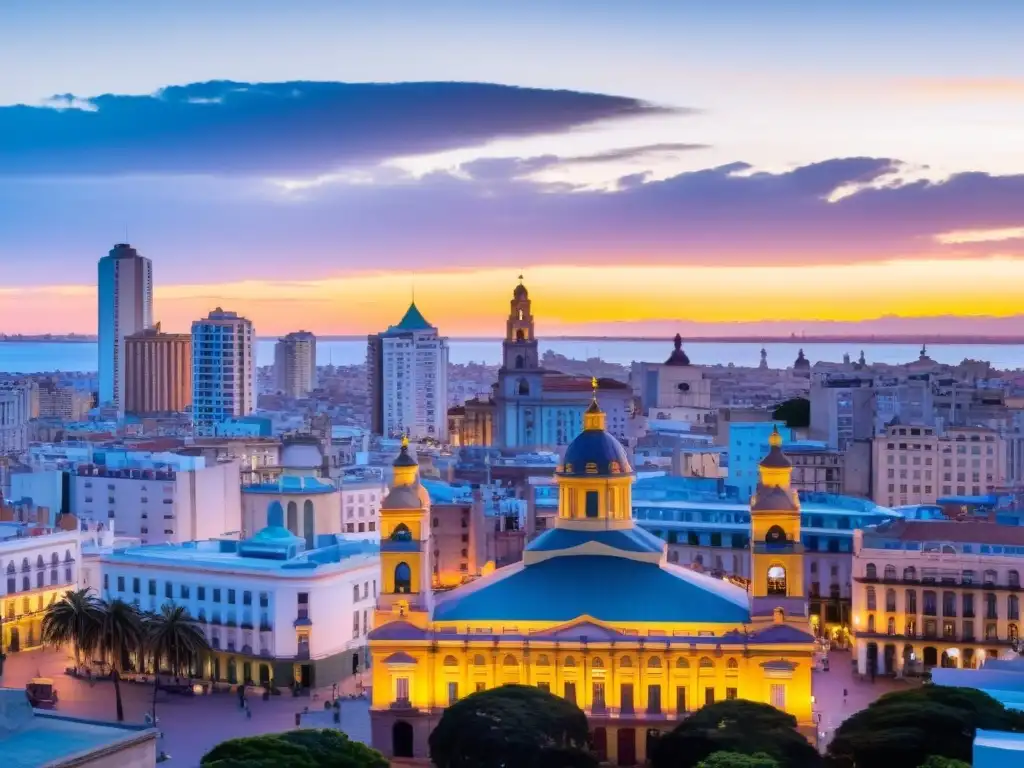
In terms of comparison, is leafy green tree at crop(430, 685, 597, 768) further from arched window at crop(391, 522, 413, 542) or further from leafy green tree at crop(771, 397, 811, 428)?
leafy green tree at crop(771, 397, 811, 428)

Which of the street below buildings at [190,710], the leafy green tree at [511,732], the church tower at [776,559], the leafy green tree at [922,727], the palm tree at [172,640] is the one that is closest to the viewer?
the leafy green tree at [922,727]

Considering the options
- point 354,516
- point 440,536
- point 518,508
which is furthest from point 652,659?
point 354,516

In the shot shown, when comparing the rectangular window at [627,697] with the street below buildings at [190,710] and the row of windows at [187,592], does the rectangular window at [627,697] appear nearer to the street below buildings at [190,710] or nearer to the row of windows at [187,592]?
the street below buildings at [190,710]

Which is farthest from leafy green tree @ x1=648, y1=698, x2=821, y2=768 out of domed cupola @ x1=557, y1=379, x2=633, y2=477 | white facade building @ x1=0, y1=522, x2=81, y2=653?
white facade building @ x1=0, y1=522, x2=81, y2=653

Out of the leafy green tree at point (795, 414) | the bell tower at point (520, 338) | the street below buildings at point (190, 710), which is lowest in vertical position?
the street below buildings at point (190, 710)

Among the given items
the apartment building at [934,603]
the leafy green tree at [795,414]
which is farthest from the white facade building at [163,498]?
the leafy green tree at [795,414]

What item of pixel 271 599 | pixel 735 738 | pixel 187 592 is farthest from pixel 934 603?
pixel 187 592

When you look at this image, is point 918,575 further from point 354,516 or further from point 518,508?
point 354,516
